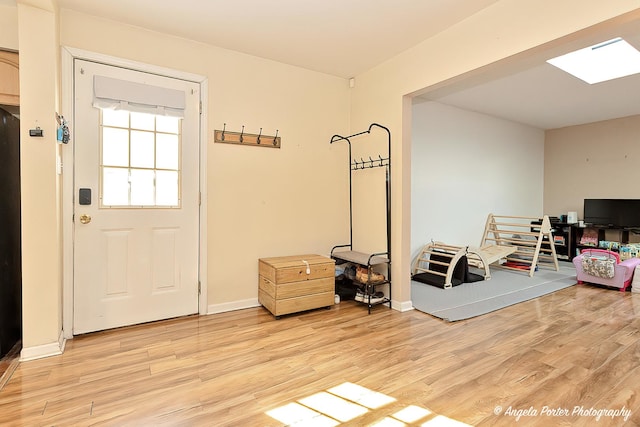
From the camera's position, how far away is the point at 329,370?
7.01 feet

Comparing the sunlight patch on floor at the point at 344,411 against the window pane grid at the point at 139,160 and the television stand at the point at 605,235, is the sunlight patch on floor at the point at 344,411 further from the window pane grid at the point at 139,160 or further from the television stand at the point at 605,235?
the television stand at the point at 605,235

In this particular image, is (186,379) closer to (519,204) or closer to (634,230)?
(519,204)

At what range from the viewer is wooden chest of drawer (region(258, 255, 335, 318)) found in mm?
3035

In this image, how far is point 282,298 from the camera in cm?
304

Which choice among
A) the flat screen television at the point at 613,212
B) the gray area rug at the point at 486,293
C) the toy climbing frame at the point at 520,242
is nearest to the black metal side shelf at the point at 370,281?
the gray area rug at the point at 486,293

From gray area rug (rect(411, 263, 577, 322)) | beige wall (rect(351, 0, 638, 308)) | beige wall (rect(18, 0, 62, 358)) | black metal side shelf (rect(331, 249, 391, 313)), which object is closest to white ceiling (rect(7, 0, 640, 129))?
beige wall (rect(351, 0, 638, 308))

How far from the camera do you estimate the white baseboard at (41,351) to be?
2240mm

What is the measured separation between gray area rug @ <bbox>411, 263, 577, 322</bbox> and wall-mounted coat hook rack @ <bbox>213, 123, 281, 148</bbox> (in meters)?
2.29

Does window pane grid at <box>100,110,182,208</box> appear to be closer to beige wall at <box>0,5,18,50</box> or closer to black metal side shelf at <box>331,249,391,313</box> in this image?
beige wall at <box>0,5,18,50</box>

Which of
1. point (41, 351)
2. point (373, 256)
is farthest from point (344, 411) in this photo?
point (41, 351)

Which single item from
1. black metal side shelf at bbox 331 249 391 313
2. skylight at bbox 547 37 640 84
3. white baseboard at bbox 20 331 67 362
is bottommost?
white baseboard at bbox 20 331 67 362

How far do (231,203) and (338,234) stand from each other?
1345 millimetres

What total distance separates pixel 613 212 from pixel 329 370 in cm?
643

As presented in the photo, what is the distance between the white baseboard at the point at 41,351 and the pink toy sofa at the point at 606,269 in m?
5.74
